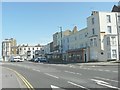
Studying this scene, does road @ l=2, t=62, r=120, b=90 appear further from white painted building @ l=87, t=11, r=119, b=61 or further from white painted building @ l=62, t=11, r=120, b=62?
white painted building @ l=62, t=11, r=120, b=62

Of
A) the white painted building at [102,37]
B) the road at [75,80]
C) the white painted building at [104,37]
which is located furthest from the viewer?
the white painted building at [102,37]

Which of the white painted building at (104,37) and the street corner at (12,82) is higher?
the white painted building at (104,37)

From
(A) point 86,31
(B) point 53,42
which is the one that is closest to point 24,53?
(B) point 53,42

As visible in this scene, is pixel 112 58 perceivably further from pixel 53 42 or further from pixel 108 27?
pixel 53 42

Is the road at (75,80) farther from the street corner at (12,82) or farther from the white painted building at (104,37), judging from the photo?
the white painted building at (104,37)

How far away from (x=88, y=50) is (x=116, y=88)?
58.2m

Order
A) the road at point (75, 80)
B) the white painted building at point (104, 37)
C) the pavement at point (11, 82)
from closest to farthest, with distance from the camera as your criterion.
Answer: the road at point (75, 80) → the pavement at point (11, 82) → the white painted building at point (104, 37)

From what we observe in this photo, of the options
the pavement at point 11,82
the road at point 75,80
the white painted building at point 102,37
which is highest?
the white painted building at point 102,37

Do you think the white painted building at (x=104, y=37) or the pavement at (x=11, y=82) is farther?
the white painted building at (x=104, y=37)

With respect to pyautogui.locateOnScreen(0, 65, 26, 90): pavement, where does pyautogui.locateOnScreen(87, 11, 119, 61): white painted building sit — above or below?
above

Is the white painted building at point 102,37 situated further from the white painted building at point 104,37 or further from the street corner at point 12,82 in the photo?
the street corner at point 12,82

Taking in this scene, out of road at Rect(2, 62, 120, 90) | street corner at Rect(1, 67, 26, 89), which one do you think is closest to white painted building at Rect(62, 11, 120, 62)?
road at Rect(2, 62, 120, 90)

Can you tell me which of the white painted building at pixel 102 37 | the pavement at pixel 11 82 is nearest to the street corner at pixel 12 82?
the pavement at pixel 11 82

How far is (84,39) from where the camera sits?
80.6 meters
